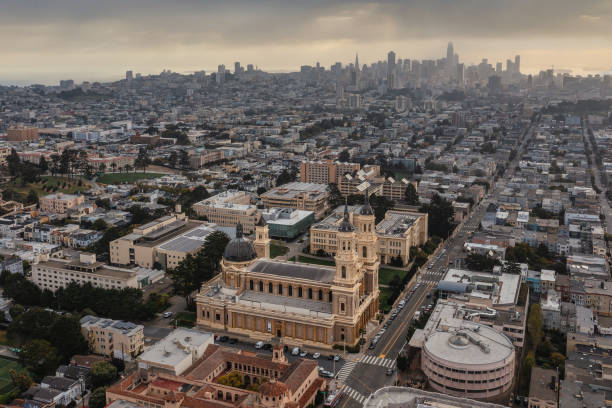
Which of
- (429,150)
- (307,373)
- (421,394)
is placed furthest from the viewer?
(429,150)

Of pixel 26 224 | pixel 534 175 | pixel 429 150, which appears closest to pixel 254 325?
pixel 26 224

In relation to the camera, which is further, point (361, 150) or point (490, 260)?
point (361, 150)

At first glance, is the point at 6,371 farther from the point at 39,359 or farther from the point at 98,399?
the point at 98,399

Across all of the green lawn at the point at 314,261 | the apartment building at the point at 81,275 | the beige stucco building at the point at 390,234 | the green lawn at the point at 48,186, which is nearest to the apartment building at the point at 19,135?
the green lawn at the point at 48,186

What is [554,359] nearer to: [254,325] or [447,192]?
[254,325]

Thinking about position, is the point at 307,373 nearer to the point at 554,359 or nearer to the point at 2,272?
the point at 554,359

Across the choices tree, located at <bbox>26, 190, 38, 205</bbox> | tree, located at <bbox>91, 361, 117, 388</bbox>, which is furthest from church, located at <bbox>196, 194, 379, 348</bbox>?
tree, located at <bbox>26, 190, 38, 205</bbox>

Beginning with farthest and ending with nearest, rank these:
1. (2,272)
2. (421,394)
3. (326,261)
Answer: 1. (326,261)
2. (2,272)
3. (421,394)
